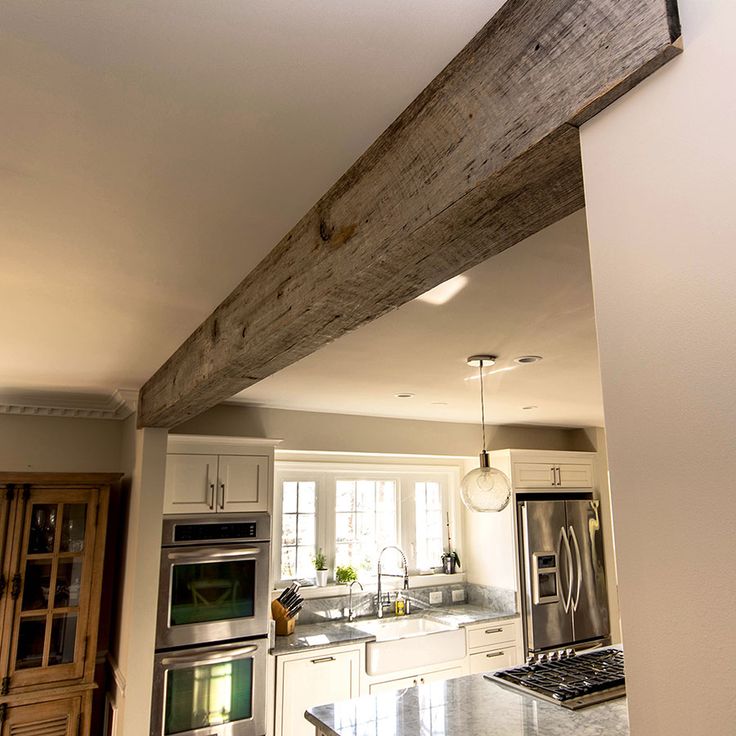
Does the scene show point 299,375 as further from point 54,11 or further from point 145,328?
point 54,11

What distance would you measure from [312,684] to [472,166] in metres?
3.96

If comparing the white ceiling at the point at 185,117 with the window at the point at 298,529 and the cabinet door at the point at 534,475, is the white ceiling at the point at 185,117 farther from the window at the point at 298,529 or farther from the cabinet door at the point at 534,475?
the cabinet door at the point at 534,475

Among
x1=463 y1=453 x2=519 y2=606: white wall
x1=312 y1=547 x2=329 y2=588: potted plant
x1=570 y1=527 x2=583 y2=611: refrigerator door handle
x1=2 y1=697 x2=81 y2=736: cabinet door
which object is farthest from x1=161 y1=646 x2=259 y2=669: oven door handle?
x1=570 y1=527 x2=583 y2=611: refrigerator door handle

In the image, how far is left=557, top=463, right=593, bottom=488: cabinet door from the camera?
17.7 feet

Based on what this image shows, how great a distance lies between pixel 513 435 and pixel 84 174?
489 centimetres

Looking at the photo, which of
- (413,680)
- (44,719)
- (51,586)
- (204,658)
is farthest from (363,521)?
(44,719)

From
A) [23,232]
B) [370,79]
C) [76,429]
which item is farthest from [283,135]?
[76,429]

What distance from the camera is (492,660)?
472 centimetres

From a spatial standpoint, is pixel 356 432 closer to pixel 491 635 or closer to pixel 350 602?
pixel 350 602

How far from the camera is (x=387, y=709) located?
260cm

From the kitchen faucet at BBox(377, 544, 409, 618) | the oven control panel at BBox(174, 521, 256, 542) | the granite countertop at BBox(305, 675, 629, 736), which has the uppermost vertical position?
the oven control panel at BBox(174, 521, 256, 542)

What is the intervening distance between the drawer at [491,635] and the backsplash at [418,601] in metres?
0.17

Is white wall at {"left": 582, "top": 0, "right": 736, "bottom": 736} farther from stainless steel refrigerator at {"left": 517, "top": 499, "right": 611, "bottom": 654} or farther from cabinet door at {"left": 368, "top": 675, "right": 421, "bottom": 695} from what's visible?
stainless steel refrigerator at {"left": 517, "top": 499, "right": 611, "bottom": 654}

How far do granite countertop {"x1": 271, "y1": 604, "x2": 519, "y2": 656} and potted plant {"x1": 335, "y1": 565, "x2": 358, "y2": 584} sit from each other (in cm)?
32
